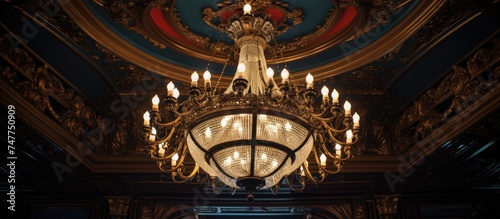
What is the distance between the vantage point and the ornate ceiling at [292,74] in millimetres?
5070

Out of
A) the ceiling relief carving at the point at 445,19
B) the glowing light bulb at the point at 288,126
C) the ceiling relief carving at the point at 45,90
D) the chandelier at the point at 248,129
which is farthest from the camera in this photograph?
the ceiling relief carving at the point at 45,90

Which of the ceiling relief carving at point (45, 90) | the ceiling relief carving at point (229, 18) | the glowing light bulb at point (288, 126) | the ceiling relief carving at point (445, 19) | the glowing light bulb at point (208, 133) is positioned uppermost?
the ceiling relief carving at point (229, 18)

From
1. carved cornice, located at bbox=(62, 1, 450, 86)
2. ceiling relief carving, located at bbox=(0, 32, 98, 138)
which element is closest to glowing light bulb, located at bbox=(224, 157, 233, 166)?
carved cornice, located at bbox=(62, 1, 450, 86)

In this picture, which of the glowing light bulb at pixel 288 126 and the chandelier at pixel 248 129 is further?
the glowing light bulb at pixel 288 126

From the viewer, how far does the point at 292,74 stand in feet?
20.8

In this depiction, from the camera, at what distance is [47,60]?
18.1 ft

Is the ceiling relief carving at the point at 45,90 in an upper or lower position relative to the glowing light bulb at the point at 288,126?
upper

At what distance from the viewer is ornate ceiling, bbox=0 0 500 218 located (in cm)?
507

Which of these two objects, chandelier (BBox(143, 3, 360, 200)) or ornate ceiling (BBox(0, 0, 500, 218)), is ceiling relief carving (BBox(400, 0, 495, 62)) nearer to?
ornate ceiling (BBox(0, 0, 500, 218))

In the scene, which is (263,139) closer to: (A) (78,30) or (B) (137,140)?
(A) (78,30)

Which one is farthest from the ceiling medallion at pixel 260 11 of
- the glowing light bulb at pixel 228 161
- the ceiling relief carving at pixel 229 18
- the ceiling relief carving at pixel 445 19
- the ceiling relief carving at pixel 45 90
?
the ceiling relief carving at pixel 45 90

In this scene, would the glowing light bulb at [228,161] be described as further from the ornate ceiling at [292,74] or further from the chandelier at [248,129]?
the ornate ceiling at [292,74]

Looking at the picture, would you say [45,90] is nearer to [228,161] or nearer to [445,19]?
[228,161]

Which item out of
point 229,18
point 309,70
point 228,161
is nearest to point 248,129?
point 228,161
